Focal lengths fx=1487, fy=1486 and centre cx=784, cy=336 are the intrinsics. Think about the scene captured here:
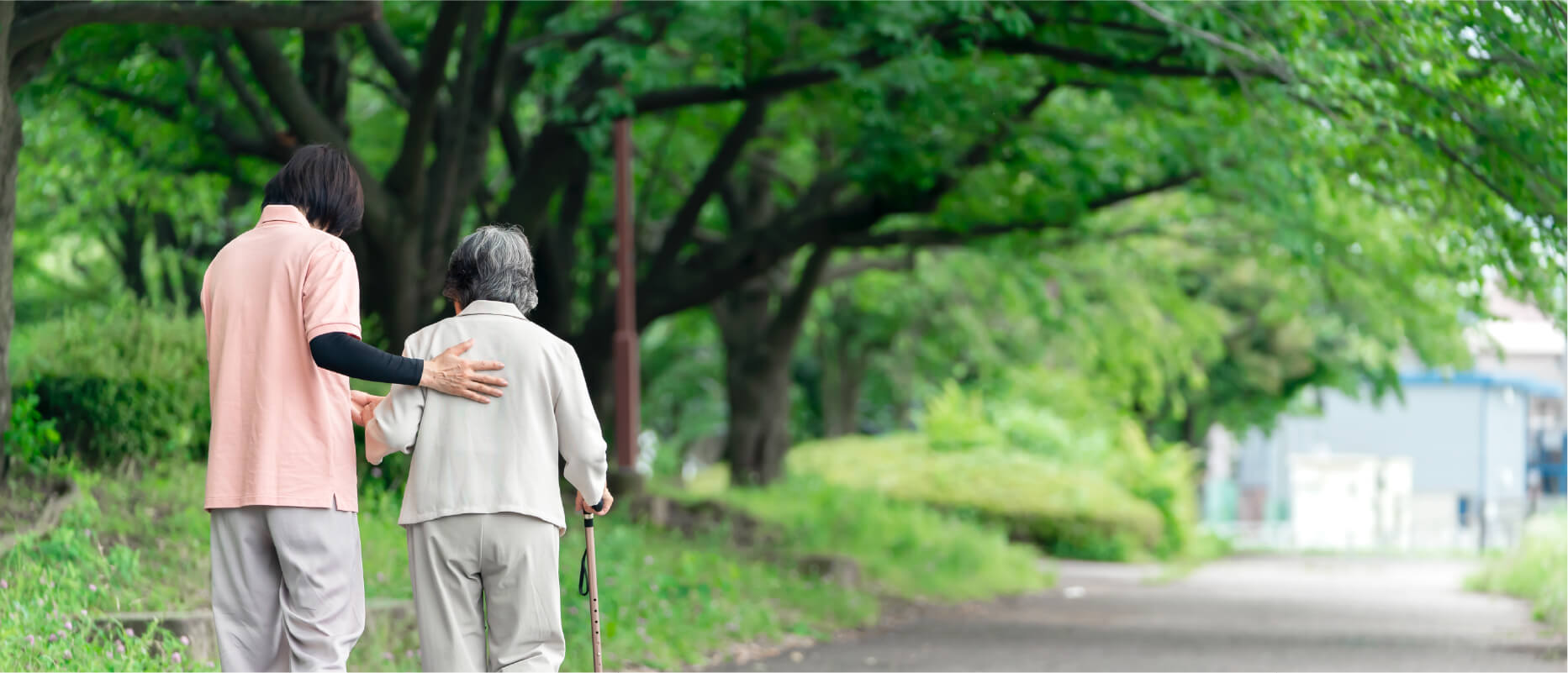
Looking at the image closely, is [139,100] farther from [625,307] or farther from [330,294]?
[330,294]

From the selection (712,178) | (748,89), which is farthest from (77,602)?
(712,178)

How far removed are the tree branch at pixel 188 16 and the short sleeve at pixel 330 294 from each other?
344 centimetres

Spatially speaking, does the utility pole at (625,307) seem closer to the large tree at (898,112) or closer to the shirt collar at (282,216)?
the large tree at (898,112)

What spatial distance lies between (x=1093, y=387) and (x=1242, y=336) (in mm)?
3503

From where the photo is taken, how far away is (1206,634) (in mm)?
10344

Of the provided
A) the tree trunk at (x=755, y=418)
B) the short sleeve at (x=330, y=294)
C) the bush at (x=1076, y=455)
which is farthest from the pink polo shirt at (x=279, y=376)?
the bush at (x=1076, y=455)

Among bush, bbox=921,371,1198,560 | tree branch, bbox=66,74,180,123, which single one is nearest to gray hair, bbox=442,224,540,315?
tree branch, bbox=66,74,180,123

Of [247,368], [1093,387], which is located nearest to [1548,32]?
[247,368]

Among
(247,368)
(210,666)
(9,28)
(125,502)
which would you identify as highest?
(9,28)

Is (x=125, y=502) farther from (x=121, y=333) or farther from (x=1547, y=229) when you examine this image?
(x=1547, y=229)

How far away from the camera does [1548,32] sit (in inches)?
286

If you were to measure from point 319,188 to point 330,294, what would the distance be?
1.29 feet

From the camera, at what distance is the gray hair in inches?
158

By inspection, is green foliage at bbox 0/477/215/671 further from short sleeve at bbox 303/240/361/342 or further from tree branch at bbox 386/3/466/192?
tree branch at bbox 386/3/466/192
